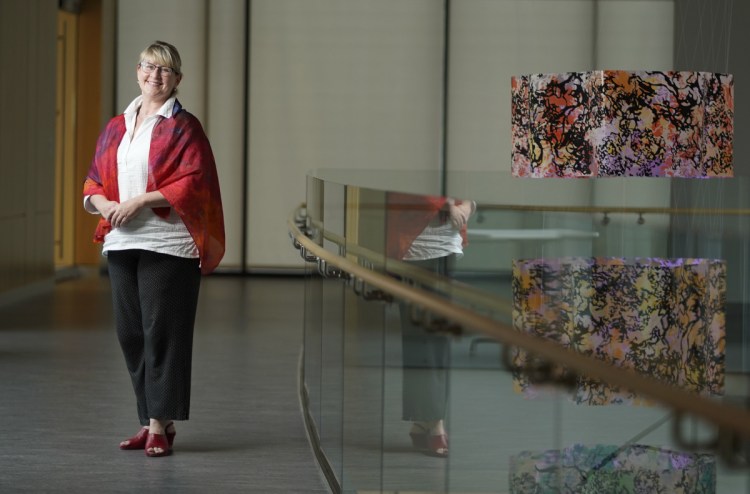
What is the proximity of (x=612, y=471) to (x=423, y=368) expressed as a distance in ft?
1.59

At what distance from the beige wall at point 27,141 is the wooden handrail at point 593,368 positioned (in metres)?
8.15

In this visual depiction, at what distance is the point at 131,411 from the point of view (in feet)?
18.9

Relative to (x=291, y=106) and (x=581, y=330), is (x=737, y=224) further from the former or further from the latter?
(x=291, y=106)

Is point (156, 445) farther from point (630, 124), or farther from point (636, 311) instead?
point (630, 124)

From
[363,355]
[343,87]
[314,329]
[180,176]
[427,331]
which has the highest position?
[343,87]

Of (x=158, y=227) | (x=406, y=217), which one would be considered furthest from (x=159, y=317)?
(x=406, y=217)

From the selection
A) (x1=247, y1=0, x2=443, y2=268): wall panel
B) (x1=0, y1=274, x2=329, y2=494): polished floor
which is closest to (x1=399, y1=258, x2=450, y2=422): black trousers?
(x1=0, y1=274, x2=329, y2=494): polished floor

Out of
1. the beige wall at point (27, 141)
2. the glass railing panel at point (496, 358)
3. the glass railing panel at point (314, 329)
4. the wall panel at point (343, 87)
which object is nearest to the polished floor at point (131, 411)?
the glass railing panel at point (314, 329)

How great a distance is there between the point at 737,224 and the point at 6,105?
23.8 ft

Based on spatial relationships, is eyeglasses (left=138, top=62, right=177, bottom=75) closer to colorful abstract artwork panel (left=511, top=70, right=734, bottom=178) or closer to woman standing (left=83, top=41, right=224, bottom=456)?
woman standing (left=83, top=41, right=224, bottom=456)

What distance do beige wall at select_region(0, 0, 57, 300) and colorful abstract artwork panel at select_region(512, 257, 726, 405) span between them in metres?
7.98

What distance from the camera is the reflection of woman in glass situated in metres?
2.68

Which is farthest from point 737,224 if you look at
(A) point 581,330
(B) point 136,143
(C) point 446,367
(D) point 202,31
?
(D) point 202,31

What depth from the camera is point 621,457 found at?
109 inches
